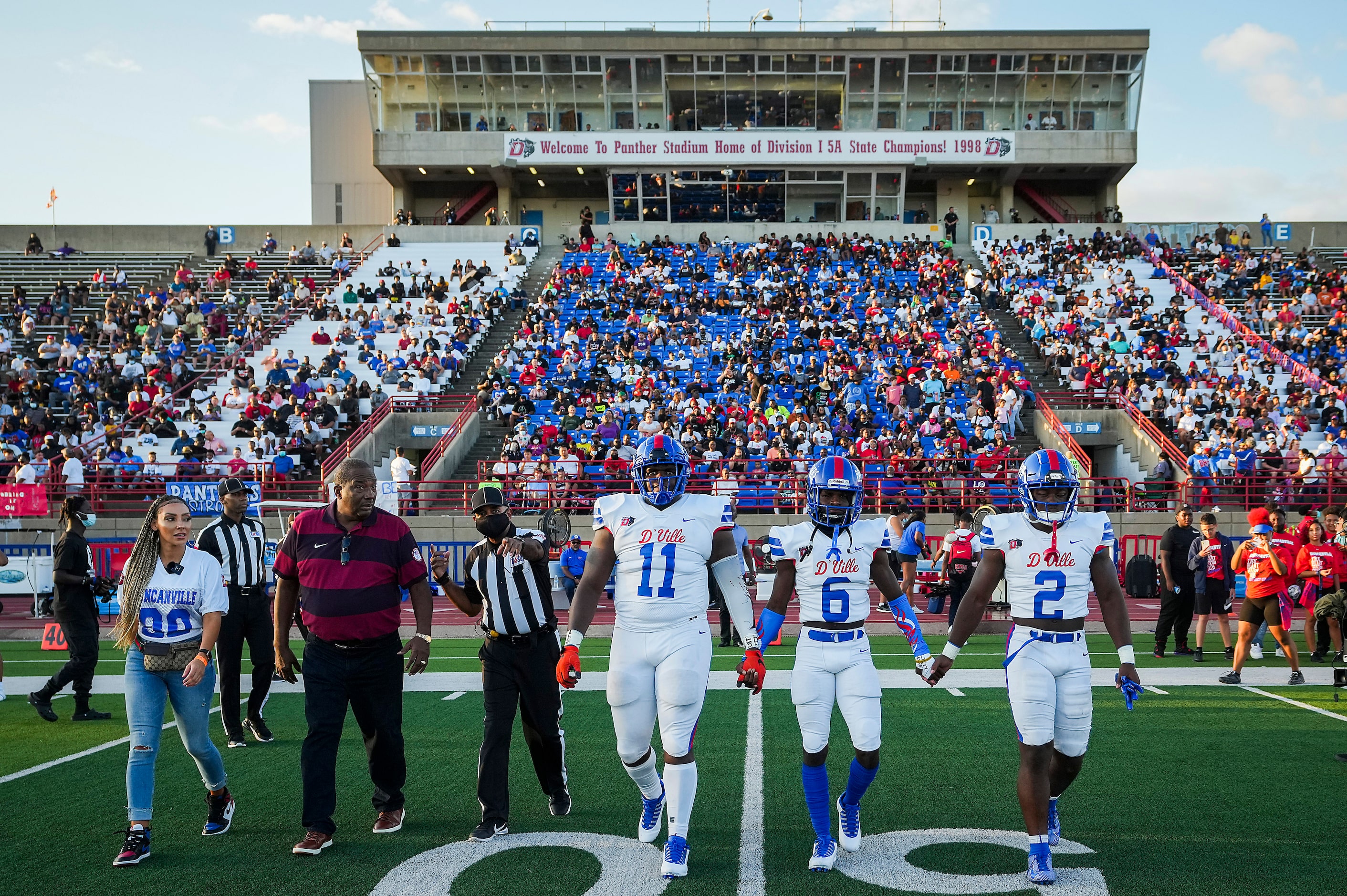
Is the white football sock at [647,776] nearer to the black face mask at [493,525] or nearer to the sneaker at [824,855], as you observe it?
the sneaker at [824,855]

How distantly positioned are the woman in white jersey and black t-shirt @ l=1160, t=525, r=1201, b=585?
9.32 m

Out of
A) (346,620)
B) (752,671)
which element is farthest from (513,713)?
(752,671)

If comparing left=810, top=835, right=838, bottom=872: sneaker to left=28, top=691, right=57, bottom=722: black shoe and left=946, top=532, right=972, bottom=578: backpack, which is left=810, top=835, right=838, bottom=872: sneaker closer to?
left=28, top=691, right=57, bottom=722: black shoe

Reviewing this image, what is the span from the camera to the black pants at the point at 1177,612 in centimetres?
1075

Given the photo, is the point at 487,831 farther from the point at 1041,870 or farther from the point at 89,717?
the point at 89,717

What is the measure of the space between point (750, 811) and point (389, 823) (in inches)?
77.6

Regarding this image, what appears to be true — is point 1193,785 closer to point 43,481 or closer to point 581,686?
point 581,686

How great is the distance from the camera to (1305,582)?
1107 cm

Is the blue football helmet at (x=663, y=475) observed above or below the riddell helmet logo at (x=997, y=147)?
below

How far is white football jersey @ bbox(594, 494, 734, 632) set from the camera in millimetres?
4883

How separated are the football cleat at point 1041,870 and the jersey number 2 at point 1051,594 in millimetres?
1061

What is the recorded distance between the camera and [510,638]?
18.1ft

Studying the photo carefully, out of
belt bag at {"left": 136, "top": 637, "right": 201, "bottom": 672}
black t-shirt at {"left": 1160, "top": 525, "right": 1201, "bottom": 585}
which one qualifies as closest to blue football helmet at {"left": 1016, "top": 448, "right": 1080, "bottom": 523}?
belt bag at {"left": 136, "top": 637, "right": 201, "bottom": 672}

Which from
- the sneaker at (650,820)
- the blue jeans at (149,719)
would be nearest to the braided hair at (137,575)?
the blue jeans at (149,719)
